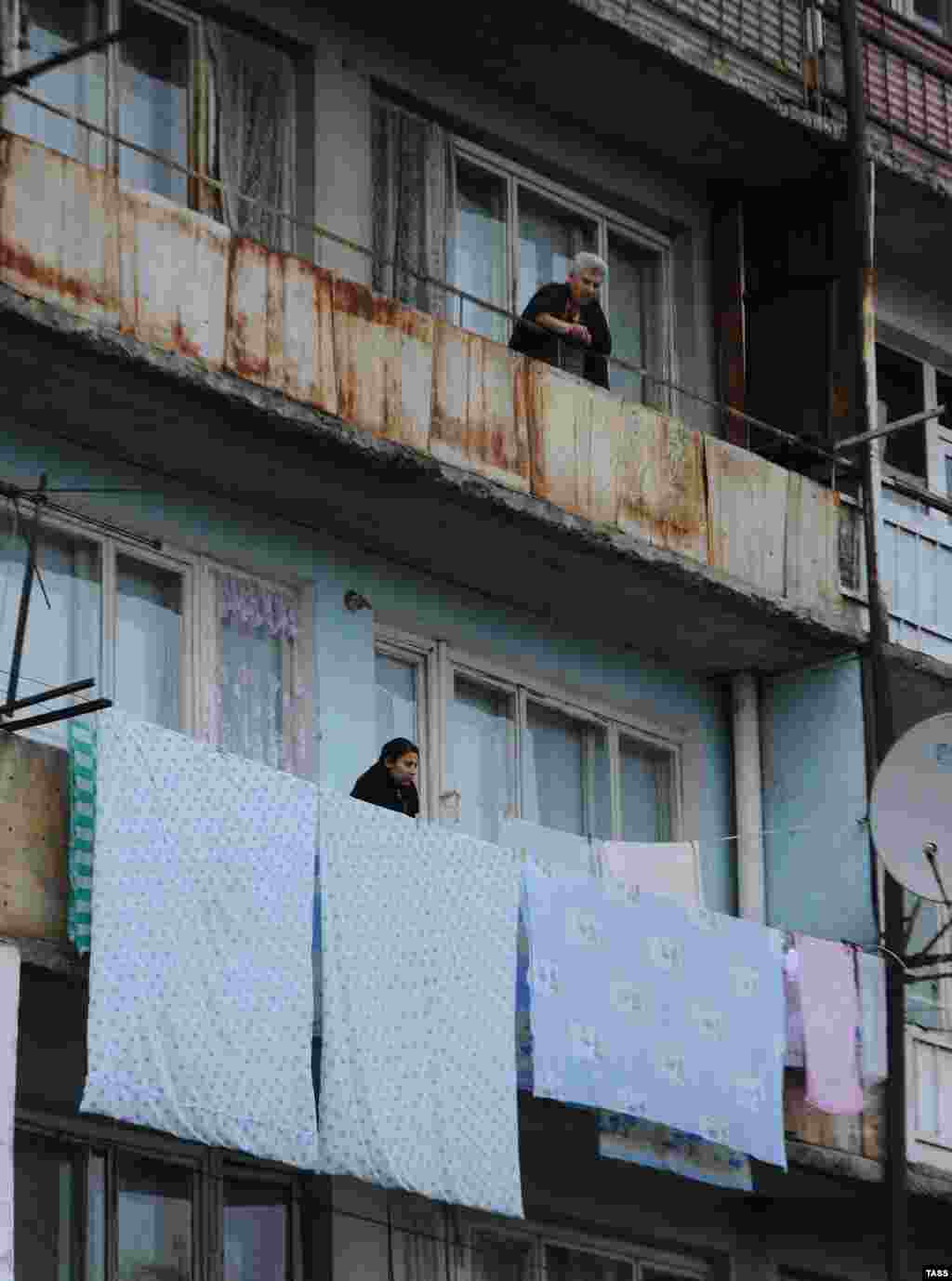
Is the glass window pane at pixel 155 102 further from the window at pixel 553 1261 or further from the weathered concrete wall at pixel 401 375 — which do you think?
the window at pixel 553 1261

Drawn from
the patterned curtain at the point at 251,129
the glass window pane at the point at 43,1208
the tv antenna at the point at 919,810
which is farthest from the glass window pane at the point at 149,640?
the tv antenna at the point at 919,810

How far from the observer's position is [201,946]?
62.8ft

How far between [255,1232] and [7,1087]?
369 cm

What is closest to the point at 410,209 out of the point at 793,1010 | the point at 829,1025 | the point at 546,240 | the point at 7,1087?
the point at 546,240

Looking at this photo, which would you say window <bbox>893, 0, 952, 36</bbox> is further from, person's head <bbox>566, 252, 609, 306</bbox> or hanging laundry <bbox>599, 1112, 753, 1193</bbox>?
hanging laundry <bbox>599, 1112, 753, 1193</bbox>

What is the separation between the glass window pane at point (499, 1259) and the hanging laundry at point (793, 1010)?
1.88m

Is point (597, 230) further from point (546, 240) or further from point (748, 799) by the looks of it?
point (748, 799)

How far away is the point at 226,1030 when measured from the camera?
1909 centimetres

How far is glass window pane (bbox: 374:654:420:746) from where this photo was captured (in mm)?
23219

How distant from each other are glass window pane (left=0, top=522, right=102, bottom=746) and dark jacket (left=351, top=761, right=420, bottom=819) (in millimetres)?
1546

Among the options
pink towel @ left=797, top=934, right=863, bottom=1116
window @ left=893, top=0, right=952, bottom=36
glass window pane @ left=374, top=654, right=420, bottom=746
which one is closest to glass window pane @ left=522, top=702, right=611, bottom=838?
glass window pane @ left=374, top=654, right=420, bottom=746

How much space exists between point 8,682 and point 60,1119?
224 centimetres

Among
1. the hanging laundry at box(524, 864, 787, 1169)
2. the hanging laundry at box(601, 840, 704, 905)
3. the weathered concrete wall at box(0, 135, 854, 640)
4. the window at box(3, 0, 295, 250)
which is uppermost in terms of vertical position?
the window at box(3, 0, 295, 250)

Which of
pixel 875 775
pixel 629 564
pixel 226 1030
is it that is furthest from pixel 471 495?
pixel 226 1030
